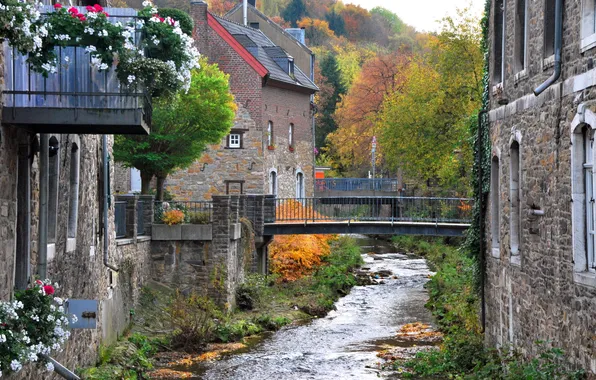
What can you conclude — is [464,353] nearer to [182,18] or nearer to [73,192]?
[73,192]

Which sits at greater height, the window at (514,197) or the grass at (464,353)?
the window at (514,197)

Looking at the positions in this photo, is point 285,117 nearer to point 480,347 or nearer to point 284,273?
point 284,273

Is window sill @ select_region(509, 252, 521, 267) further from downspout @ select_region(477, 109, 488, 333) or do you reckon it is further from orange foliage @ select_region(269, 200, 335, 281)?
orange foliage @ select_region(269, 200, 335, 281)

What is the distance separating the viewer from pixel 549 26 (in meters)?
13.4

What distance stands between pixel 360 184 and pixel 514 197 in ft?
119

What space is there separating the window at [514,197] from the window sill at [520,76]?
3.50 ft

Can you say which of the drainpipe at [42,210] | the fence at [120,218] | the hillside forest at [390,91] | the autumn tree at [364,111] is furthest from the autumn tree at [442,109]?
the drainpipe at [42,210]

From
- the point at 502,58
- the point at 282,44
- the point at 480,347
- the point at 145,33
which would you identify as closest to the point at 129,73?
the point at 145,33

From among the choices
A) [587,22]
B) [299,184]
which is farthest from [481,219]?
[299,184]

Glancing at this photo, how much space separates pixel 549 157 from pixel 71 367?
778 cm

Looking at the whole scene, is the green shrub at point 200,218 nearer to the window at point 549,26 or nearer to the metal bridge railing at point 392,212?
the metal bridge railing at point 392,212

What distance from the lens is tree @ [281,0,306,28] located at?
104 meters

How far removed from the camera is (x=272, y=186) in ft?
138

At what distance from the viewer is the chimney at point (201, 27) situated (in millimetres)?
39594
